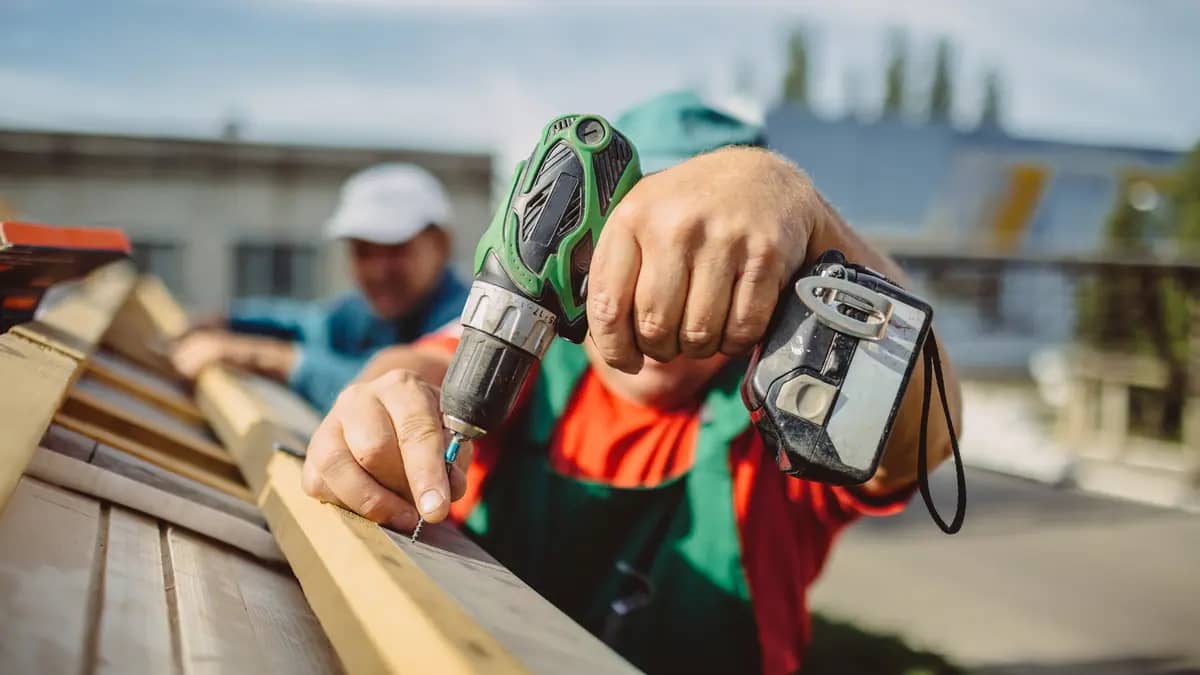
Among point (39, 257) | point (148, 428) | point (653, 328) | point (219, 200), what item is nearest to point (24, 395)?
point (39, 257)

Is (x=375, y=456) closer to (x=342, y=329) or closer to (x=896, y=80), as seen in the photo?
(x=342, y=329)

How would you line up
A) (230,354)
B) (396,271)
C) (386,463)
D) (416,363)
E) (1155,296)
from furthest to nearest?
1. (1155,296)
2. (396,271)
3. (230,354)
4. (416,363)
5. (386,463)

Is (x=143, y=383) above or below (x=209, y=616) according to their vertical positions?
below

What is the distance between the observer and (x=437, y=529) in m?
1.53

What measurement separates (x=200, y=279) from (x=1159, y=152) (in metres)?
25.2

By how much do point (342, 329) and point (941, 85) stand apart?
A: 201 feet

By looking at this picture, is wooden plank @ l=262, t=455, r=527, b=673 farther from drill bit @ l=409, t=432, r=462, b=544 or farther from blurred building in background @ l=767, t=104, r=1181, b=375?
blurred building in background @ l=767, t=104, r=1181, b=375

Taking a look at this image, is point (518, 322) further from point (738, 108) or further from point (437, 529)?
point (738, 108)

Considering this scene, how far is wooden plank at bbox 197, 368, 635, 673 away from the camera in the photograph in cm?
84

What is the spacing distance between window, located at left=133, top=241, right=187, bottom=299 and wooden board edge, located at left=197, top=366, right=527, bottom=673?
64.8 ft

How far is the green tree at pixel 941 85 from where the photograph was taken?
5919 cm

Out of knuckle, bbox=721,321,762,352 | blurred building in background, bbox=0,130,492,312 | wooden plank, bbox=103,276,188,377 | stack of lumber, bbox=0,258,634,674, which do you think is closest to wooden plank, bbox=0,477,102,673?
stack of lumber, bbox=0,258,634,674

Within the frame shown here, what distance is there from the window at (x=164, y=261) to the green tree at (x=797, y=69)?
44.4 meters

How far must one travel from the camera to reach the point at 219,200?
63.0ft
